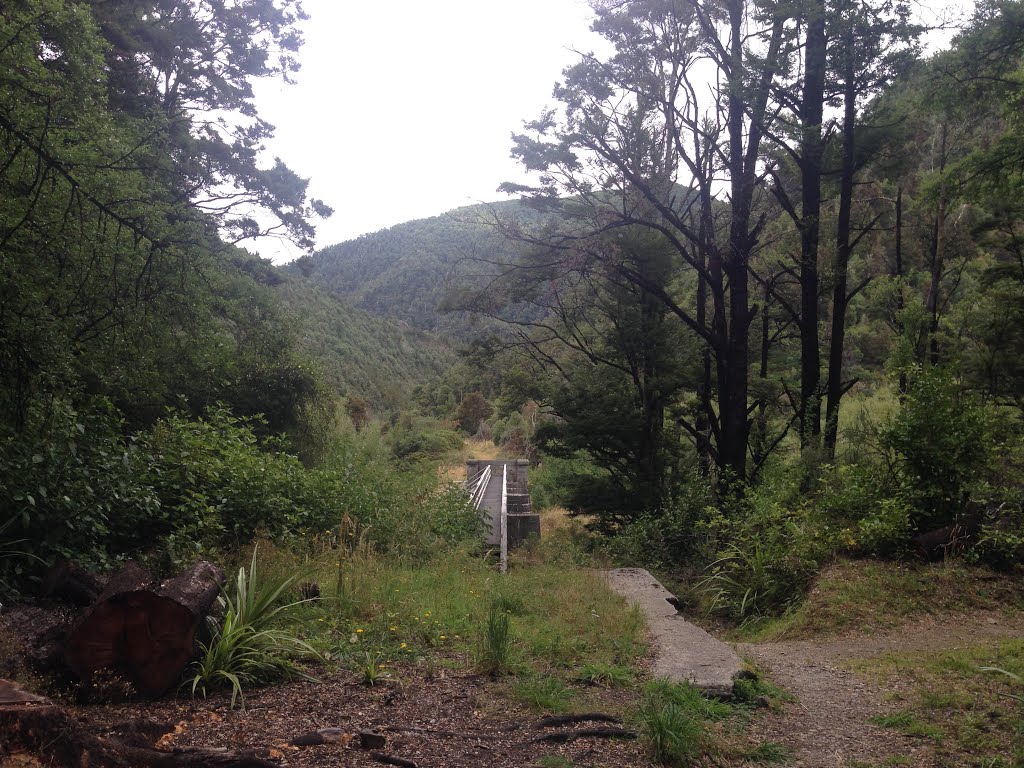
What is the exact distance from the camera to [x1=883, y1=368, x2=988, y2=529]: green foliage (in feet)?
27.9

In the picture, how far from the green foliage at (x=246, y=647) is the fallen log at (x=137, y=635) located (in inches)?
9.0

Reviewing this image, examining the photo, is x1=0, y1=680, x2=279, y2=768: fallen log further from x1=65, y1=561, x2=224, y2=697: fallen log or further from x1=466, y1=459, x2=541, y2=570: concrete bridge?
x1=466, y1=459, x2=541, y2=570: concrete bridge

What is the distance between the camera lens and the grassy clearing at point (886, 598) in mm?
7457

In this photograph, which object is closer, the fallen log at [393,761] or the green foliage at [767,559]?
the fallen log at [393,761]

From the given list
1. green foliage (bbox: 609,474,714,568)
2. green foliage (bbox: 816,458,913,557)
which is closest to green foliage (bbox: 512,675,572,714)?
green foliage (bbox: 816,458,913,557)

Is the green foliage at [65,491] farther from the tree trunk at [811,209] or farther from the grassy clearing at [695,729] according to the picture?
the tree trunk at [811,209]

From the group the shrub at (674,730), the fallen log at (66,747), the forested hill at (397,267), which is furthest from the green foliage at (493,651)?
the forested hill at (397,267)

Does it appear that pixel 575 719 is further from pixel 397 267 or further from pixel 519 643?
pixel 397 267

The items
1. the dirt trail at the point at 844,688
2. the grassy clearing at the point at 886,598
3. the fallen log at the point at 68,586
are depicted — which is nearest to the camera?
the dirt trail at the point at 844,688

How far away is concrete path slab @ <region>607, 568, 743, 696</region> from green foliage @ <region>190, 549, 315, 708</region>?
107 inches

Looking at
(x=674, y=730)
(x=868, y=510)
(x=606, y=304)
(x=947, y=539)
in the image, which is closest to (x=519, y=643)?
(x=674, y=730)

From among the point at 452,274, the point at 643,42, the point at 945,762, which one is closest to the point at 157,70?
the point at 452,274

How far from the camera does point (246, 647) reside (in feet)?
15.9

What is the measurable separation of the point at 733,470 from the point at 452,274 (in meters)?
6.84
